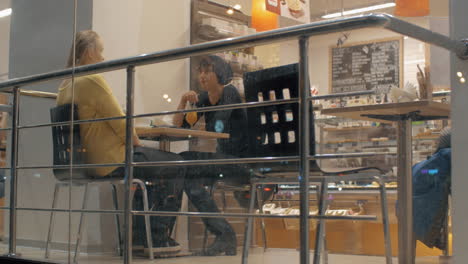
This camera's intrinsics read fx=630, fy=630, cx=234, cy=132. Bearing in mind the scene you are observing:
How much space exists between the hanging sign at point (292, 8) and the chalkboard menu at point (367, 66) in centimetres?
34

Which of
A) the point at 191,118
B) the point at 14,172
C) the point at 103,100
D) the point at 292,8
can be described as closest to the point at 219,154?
the point at 191,118

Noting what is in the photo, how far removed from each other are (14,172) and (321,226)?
169 centimetres

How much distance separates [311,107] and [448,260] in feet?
2.03

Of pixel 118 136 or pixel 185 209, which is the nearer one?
pixel 185 209

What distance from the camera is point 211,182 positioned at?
225 centimetres

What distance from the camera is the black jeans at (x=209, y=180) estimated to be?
2.19 m

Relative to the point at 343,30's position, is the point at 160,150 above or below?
below

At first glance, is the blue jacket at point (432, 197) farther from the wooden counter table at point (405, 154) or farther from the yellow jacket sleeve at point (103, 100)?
the yellow jacket sleeve at point (103, 100)

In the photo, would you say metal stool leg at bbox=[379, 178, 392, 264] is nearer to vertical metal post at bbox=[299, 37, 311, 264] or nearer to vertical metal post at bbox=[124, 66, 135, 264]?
vertical metal post at bbox=[299, 37, 311, 264]

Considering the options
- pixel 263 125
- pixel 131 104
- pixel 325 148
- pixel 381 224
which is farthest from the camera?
pixel 131 104

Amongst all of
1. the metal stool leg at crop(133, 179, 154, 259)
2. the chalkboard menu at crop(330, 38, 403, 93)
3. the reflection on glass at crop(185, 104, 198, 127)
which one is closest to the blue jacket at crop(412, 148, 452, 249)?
the chalkboard menu at crop(330, 38, 403, 93)

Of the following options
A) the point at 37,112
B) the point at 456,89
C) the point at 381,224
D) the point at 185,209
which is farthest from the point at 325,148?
the point at 37,112

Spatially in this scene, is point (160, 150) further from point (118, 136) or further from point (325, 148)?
point (325, 148)

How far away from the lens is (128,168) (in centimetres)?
247
